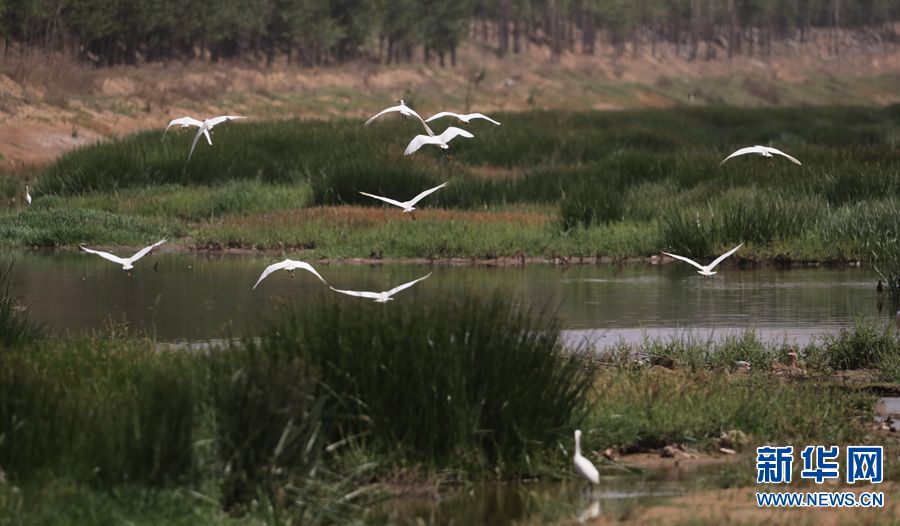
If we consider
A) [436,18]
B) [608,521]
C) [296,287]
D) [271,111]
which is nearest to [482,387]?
[608,521]

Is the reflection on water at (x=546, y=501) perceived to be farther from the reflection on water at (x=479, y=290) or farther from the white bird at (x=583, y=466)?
the reflection on water at (x=479, y=290)

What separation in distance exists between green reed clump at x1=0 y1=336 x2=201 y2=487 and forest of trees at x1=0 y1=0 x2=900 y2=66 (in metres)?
51.5

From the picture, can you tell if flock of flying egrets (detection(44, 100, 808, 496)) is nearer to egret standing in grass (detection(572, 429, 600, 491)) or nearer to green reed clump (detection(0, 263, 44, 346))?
egret standing in grass (detection(572, 429, 600, 491))

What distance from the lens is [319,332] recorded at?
8.92m

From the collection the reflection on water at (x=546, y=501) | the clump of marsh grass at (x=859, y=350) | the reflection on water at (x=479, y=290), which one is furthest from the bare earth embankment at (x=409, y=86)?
the reflection on water at (x=546, y=501)

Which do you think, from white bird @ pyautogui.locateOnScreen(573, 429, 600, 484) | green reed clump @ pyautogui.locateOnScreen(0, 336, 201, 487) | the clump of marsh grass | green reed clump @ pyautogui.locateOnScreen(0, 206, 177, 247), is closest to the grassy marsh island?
green reed clump @ pyautogui.locateOnScreen(0, 206, 177, 247)

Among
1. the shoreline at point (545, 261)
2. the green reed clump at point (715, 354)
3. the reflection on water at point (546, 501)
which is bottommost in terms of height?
the reflection on water at point (546, 501)

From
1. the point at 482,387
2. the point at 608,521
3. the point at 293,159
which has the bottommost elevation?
the point at 608,521

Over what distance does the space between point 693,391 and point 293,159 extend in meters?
22.7

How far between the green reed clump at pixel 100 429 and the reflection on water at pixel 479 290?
6.10 metres

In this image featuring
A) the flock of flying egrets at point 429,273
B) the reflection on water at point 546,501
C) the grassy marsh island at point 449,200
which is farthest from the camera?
the grassy marsh island at point 449,200

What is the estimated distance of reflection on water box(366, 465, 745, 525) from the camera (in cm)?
810

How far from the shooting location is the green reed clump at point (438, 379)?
8703 mm

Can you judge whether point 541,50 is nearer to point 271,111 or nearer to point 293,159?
point 271,111
